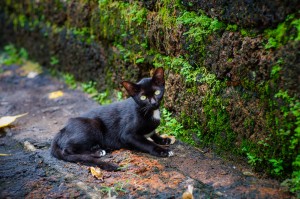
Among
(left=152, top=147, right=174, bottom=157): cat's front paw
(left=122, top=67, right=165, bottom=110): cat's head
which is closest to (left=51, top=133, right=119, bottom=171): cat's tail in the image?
(left=152, top=147, right=174, bottom=157): cat's front paw

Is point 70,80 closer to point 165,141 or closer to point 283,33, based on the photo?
point 165,141

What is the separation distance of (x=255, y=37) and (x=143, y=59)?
83.6 inches

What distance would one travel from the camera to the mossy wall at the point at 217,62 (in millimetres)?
3732

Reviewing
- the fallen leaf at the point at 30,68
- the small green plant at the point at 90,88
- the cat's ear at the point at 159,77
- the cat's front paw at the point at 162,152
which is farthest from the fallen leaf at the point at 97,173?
the fallen leaf at the point at 30,68

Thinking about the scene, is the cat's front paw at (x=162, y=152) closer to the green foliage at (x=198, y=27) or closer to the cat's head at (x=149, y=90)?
the cat's head at (x=149, y=90)

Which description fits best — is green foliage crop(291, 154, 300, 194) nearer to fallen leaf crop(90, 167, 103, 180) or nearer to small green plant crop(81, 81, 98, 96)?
fallen leaf crop(90, 167, 103, 180)

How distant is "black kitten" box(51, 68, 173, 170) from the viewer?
4.71 m

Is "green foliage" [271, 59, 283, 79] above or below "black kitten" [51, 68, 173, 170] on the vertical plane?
above

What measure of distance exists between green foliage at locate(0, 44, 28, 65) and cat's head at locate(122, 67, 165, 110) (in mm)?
5155

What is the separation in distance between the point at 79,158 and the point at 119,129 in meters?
0.67

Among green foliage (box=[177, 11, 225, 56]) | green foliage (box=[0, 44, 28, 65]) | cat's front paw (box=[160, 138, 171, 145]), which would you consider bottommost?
cat's front paw (box=[160, 138, 171, 145])

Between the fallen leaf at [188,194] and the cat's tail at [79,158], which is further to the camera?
the cat's tail at [79,158]

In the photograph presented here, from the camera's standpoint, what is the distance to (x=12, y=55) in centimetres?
931

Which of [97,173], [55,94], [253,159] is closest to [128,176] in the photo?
[97,173]
